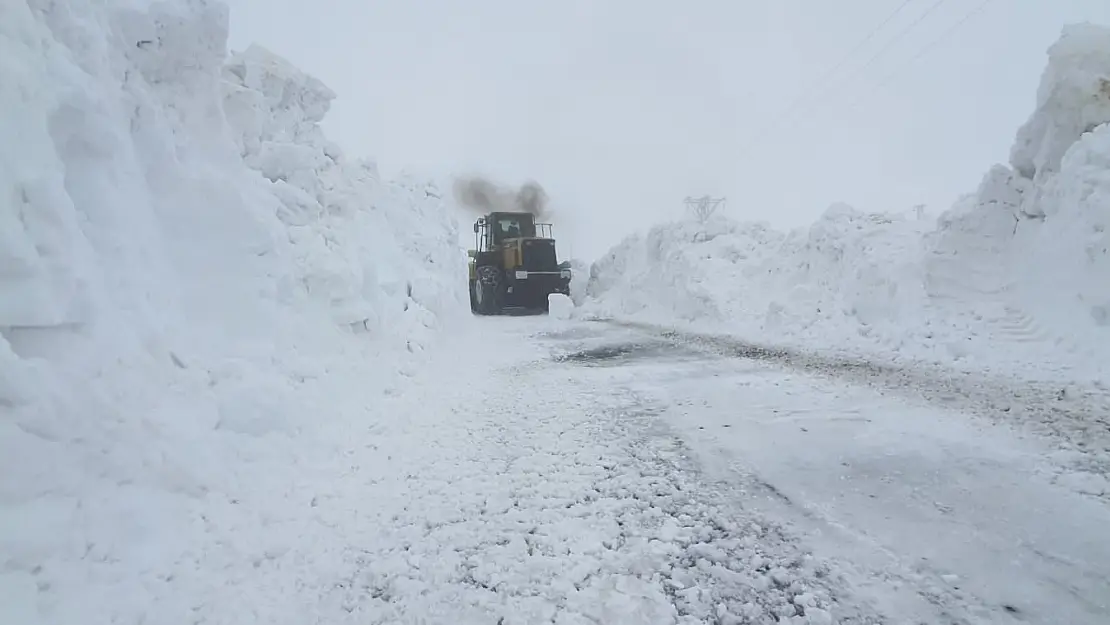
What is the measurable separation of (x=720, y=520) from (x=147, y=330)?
347cm

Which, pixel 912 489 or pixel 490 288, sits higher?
pixel 490 288

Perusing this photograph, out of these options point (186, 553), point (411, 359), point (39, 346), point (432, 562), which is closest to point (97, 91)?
point (39, 346)

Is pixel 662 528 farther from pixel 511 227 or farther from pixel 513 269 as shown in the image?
pixel 511 227

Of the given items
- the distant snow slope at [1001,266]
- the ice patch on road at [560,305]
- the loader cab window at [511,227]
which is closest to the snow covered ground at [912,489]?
the distant snow slope at [1001,266]

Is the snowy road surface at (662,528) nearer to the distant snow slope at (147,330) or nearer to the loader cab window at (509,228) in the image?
the distant snow slope at (147,330)

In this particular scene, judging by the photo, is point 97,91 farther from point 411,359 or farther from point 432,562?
point 411,359

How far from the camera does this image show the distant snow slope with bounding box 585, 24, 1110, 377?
7.35m

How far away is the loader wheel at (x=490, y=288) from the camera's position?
20.3m

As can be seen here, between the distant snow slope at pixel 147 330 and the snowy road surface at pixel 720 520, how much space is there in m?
0.66

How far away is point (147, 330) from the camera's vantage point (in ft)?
11.5

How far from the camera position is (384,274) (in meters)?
9.11

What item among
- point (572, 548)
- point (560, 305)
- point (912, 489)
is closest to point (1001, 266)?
point (912, 489)

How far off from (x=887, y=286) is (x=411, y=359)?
27.5 ft

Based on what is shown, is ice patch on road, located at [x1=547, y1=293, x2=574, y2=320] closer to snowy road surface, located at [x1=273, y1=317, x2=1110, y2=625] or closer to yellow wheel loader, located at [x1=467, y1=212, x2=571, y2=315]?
yellow wheel loader, located at [x1=467, y1=212, x2=571, y2=315]
